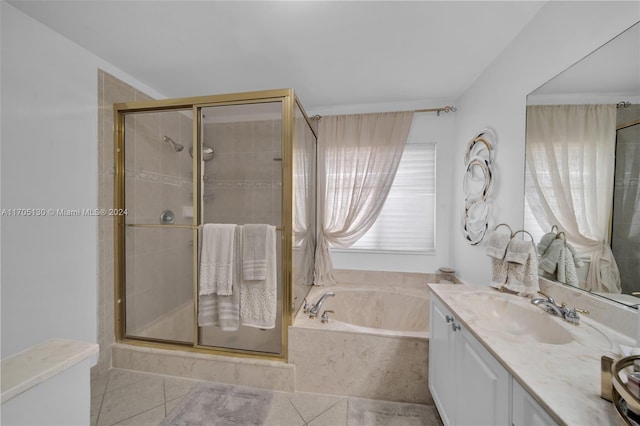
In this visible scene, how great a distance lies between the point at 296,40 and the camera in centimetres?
163

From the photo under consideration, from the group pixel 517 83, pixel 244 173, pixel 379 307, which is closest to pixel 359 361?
pixel 379 307

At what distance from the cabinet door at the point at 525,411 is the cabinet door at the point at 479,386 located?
0.03 meters

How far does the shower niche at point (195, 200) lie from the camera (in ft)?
5.73

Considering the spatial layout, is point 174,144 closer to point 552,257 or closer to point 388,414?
point 388,414

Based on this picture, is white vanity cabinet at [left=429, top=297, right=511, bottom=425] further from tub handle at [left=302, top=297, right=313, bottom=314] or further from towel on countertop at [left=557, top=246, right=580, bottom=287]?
tub handle at [left=302, top=297, right=313, bottom=314]

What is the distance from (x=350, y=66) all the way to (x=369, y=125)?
0.71 meters

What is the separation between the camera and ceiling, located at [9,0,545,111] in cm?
136

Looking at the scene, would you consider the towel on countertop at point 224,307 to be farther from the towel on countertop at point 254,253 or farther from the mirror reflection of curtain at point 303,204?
the mirror reflection of curtain at point 303,204

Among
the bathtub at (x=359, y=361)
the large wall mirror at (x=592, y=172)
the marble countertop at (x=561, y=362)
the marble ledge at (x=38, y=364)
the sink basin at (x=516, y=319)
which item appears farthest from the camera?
the bathtub at (x=359, y=361)

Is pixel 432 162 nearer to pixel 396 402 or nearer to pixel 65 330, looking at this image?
pixel 396 402

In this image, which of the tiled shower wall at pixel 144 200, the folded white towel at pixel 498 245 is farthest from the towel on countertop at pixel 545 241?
the tiled shower wall at pixel 144 200

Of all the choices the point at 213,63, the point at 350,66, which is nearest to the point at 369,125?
the point at 350,66

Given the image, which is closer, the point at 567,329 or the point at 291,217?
the point at 567,329

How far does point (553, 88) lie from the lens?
49.9 inches
